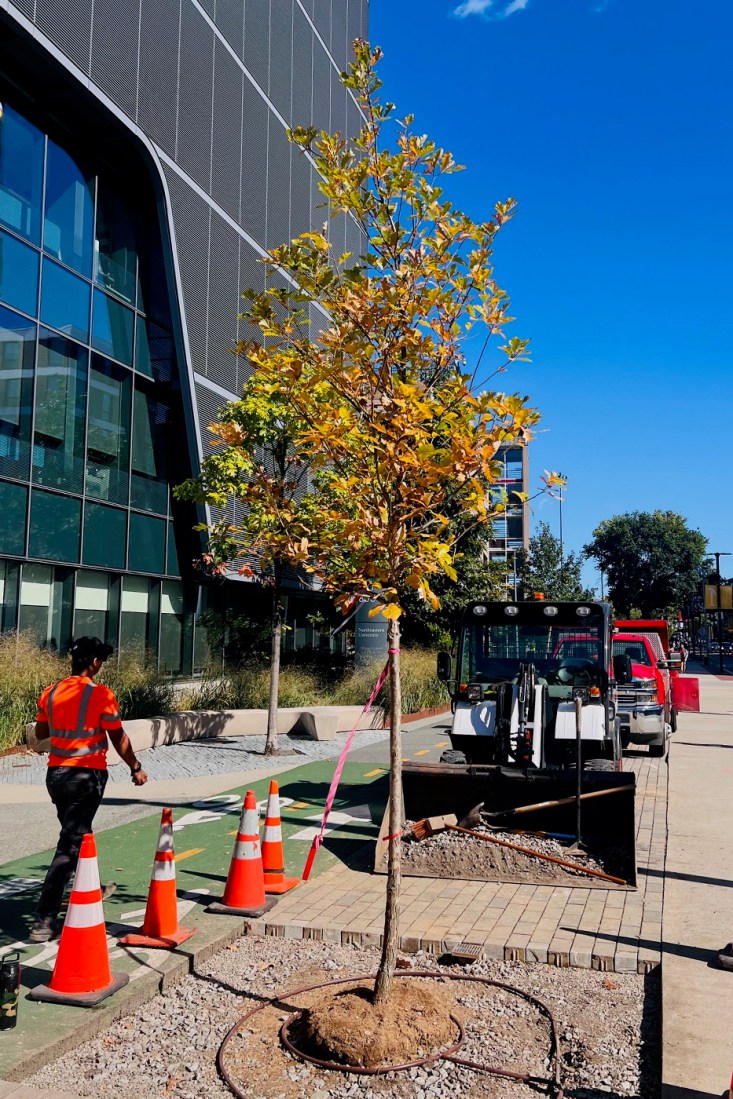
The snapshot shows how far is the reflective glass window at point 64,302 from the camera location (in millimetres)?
18203

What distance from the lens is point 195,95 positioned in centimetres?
2248

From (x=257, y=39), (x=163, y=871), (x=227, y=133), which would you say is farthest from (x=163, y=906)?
(x=257, y=39)

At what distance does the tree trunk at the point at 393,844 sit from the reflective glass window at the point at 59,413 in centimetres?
1434

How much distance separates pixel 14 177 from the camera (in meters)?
17.6

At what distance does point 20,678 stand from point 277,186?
18.5 meters

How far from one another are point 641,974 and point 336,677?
16.8 m

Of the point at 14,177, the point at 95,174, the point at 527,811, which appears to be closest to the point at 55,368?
the point at 14,177

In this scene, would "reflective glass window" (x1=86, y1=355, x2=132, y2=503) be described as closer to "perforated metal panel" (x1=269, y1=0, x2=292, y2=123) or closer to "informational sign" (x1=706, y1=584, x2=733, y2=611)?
"perforated metal panel" (x1=269, y1=0, x2=292, y2=123)

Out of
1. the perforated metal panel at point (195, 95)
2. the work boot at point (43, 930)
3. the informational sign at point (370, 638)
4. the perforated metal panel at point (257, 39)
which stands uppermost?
the perforated metal panel at point (257, 39)

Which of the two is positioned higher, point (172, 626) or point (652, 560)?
point (652, 560)

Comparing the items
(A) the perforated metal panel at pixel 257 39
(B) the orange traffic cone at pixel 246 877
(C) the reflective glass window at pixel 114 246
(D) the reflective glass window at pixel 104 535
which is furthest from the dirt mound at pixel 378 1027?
(A) the perforated metal panel at pixel 257 39

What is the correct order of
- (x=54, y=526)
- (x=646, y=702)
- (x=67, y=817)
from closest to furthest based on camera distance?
(x=67, y=817), (x=646, y=702), (x=54, y=526)

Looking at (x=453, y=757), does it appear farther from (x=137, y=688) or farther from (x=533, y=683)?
(x=137, y=688)

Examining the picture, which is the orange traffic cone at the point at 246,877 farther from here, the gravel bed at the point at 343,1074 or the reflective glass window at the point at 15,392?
the reflective glass window at the point at 15,392
